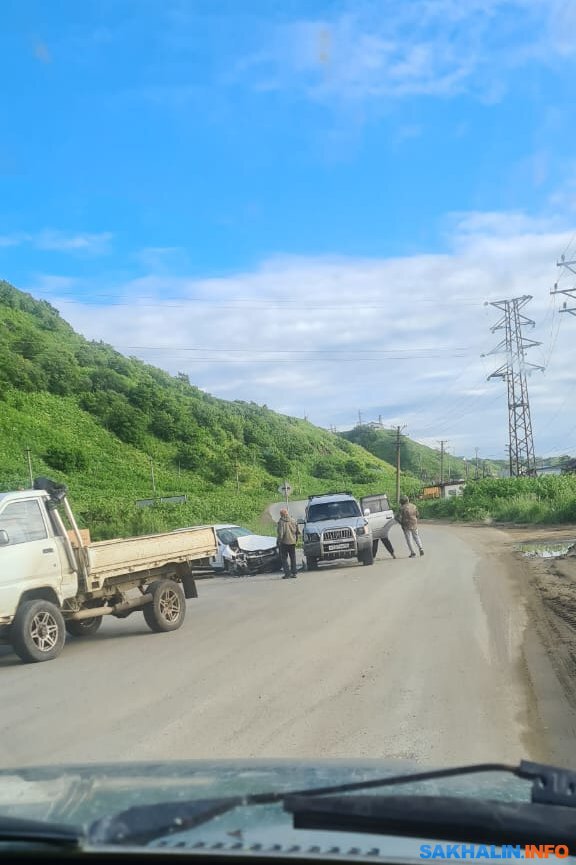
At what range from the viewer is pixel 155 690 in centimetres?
845

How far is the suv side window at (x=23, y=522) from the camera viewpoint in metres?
10.7

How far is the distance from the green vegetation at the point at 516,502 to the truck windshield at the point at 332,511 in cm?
A: 1869

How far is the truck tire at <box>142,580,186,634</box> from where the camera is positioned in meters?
12.6

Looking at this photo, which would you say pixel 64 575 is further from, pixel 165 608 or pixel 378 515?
pixel 378 515

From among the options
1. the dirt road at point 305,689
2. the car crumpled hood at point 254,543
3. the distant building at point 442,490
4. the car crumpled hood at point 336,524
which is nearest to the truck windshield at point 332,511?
the car crumpled hood at point 336,524

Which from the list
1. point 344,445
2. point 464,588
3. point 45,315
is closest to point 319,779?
point 464,588

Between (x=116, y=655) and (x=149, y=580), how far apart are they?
2094mm

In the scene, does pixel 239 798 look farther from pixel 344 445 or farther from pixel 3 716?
pixel 344 445

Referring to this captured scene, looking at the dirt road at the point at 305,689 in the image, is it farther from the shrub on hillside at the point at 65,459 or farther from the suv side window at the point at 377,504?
the shrub on hillside at the point at 65,459

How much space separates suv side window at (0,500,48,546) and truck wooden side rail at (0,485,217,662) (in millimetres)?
13

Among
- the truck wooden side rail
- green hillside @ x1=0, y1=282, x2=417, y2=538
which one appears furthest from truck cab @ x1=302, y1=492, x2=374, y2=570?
green hillside @ x1=0, y1=282, x2=417, y2=538

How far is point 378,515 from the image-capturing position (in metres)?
27.0

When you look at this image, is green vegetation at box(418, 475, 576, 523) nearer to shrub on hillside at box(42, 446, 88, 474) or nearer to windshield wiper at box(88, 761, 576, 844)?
shrub on hillside at box(42, 446, 88, 474)

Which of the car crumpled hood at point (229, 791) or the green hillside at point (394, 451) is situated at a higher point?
the green hillside at point (394, 451)
